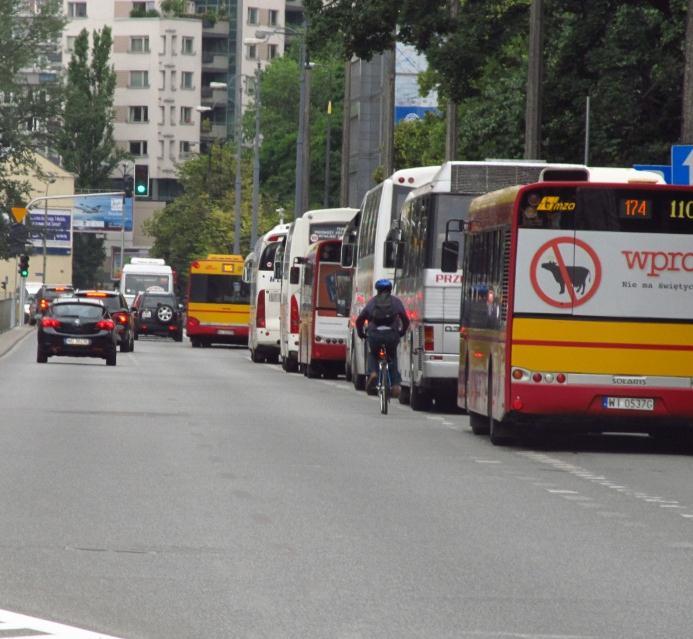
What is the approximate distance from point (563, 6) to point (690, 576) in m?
35.1

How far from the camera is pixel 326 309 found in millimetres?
44062

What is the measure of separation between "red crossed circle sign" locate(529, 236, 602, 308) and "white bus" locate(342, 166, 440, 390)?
12.3 meters

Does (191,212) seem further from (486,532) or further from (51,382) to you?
(486,532)

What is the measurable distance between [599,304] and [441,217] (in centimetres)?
842

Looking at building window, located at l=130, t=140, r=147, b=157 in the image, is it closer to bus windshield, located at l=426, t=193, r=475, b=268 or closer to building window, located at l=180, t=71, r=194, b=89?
building window, located at l=180, t=71, r=194, b=89

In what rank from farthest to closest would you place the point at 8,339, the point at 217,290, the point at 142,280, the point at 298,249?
the point at 142,280
the point at 217,290
the point at 8,339
the point at 298,249

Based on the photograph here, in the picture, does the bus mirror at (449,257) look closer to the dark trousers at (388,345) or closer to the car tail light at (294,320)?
the dark trousers at (388,345)

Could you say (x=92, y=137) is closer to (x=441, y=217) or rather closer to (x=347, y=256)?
(x=347, y=256)

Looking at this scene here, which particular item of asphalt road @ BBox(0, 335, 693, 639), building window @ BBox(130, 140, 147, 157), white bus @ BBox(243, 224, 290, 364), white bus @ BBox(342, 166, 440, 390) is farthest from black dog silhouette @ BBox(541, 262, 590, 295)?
building window @ BBox(130, 140, 147, 157)

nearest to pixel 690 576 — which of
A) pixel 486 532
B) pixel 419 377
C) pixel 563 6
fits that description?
pixel 486 532

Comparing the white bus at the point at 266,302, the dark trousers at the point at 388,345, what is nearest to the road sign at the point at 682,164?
the dark trousers at the point at 388,345

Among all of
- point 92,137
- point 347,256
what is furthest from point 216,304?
point 92,137

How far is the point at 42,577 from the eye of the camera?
10.8m

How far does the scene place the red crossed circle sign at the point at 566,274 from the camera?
21.2 metres
